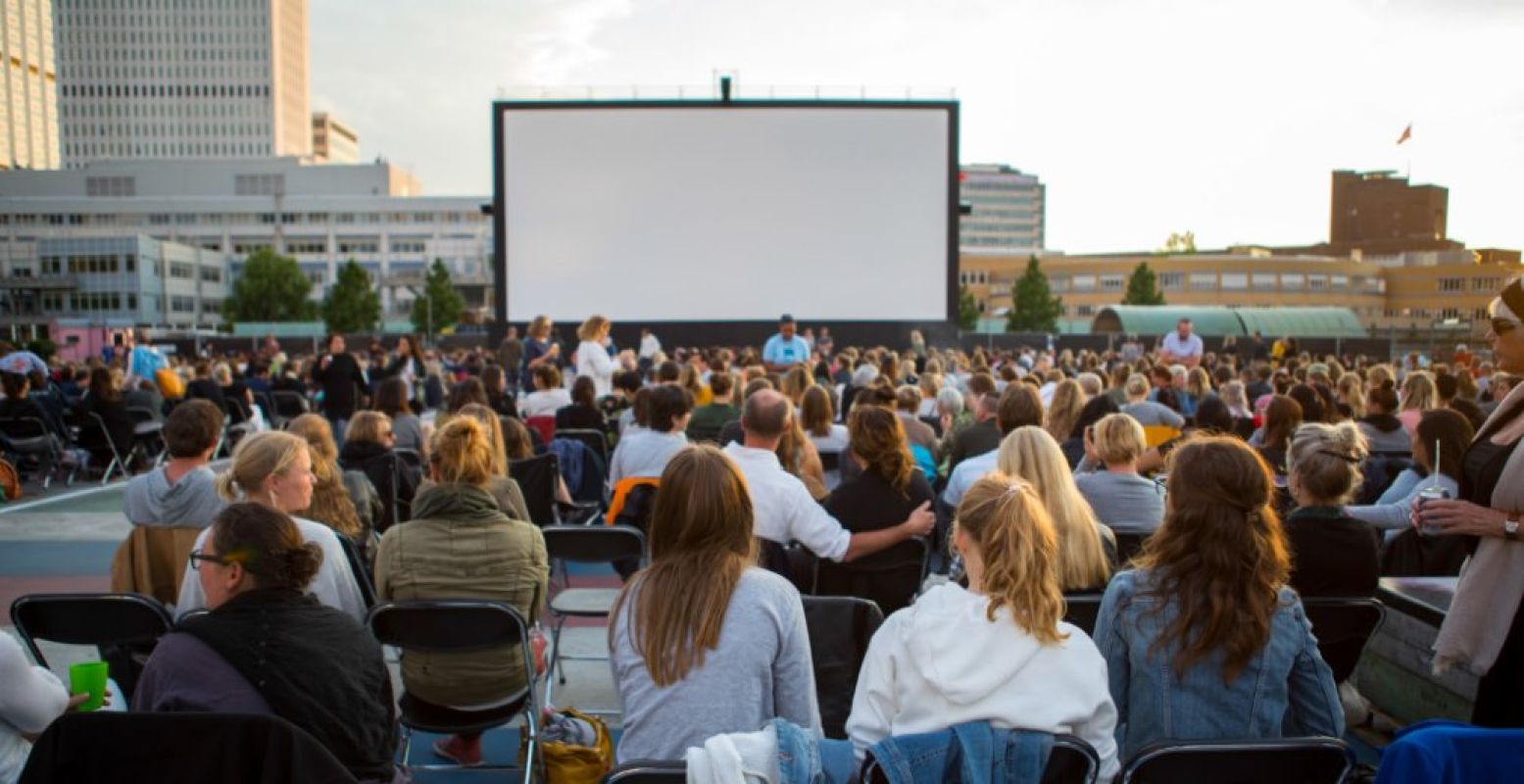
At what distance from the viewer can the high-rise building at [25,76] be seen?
12891mm

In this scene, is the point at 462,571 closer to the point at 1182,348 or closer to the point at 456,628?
the point at 456,628

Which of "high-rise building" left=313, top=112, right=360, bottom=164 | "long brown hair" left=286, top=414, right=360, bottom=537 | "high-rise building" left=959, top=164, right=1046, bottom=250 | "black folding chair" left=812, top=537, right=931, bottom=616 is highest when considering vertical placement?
"high-rise building" left=313, top=112, right=360, bottom=164

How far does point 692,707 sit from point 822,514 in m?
1.66

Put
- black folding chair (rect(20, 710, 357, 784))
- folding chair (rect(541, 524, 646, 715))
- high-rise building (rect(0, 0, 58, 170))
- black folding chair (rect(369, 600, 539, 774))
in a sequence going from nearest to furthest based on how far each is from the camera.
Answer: black folding chair (rect(20, 710, 357, 784)) < black folding chair (rect(369, 600, 539, 774)) < folding chair (rect(541, 524, 646, 715)) < high-rise building (rect(0, 0, 58, 170))

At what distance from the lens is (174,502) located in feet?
12.3

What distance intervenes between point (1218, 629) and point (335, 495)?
3264 mm

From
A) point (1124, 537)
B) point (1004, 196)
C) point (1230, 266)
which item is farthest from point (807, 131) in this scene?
point (1004, 196)

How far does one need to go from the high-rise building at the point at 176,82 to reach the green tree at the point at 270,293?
155 feet

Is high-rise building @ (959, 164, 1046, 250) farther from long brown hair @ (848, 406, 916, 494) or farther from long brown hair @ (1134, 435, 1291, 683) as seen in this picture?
long brown hair @ (1134, 435, 1291, 683)

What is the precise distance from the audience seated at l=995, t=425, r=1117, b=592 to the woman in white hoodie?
1.08 metres

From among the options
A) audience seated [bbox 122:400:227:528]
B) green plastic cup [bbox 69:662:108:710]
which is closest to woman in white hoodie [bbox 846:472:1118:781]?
green plastic cup [bbox 69:662:108:710]

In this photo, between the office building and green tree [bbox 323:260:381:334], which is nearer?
green tree [bbox 323:260:381:334]

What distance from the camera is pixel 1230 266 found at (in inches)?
3177

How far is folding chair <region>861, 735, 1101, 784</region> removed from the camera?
74.7 inches
